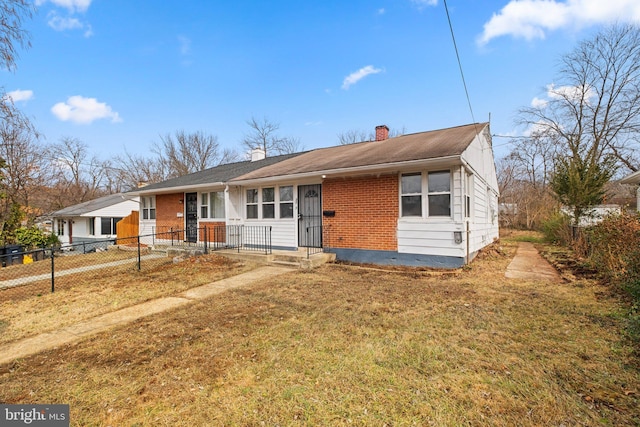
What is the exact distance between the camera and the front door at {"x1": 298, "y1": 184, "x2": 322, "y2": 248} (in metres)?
9.60

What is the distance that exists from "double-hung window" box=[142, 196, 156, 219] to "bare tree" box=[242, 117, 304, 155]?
694 inches

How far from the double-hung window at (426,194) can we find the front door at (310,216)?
2.78 metres

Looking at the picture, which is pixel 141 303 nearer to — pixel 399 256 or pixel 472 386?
pixel 472 386

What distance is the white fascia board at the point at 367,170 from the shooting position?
6.99m

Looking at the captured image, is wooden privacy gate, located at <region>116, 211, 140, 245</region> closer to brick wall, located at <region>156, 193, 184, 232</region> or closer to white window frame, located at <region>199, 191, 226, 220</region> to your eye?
brick wall, located at <region>156, 193, 184, 232</region>

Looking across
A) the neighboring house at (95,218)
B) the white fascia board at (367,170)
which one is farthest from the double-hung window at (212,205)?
the neighboring house at (95,218)

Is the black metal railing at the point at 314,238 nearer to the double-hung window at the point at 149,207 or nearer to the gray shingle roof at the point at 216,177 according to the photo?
the gray shingle roof at the point at 216,177

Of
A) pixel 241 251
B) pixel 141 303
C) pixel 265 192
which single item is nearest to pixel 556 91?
pixel 265 192

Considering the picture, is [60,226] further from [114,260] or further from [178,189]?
[178,189]

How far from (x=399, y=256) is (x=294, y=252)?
330 cm

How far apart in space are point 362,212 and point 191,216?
323 inches

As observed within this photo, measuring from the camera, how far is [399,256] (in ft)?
26.6

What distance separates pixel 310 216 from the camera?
977 cm

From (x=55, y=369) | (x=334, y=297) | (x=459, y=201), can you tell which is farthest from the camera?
(x=459, y=201)
